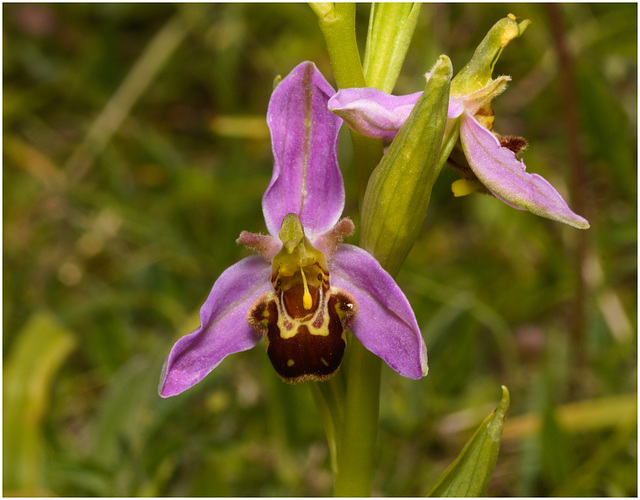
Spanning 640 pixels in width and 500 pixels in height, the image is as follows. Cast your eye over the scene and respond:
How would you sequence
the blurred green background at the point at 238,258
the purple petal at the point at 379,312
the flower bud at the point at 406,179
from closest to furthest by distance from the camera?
1. the flower bud at the point at 406,179
2. the purple petal at the point at 379,312
3. the blurred green background at the point at 238,258

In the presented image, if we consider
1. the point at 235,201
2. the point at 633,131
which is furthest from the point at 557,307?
the point at 235,201

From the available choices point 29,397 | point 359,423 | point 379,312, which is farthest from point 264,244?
point 29,397

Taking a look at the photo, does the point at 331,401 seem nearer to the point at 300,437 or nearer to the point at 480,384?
the point at 300,437

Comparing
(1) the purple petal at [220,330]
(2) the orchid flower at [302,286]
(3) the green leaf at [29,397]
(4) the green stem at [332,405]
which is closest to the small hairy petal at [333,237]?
(2) the orchid flower at [302,286]

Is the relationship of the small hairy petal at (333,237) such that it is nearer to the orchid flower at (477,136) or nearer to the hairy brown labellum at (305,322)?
the hairy brown labellum at (305,322)

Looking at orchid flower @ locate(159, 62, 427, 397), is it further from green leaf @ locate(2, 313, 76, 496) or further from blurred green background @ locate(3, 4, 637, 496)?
green leaf @ locate(2, 313, 76, 496)

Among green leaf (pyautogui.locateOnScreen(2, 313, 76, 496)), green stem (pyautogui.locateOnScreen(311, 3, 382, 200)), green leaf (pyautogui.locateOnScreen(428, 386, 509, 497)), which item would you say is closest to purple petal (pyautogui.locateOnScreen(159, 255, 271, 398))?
green stem (pyautogui.locateOnScreen(311, 3, 382, 200))
